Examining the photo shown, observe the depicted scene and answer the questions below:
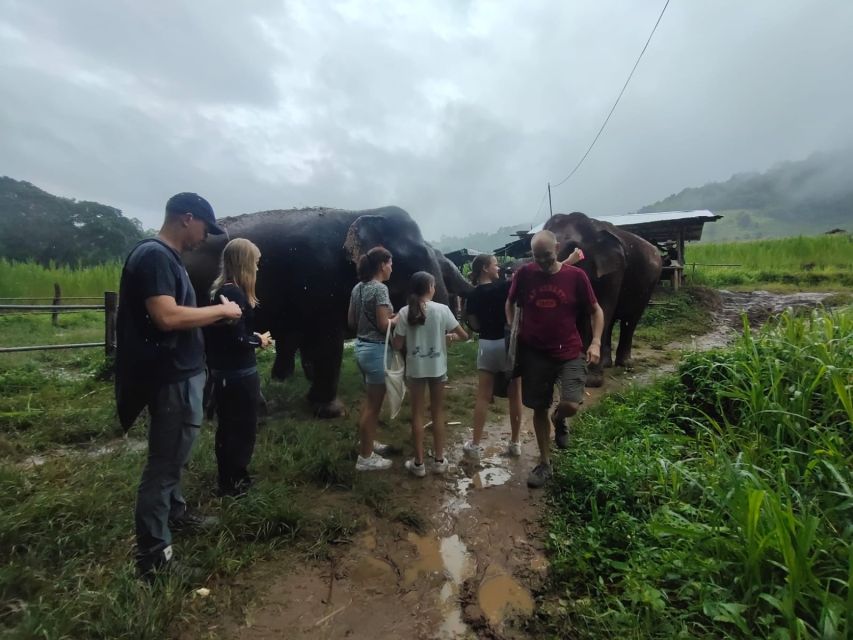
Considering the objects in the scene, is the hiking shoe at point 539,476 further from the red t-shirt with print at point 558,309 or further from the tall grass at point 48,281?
the tall grass at point 48,281

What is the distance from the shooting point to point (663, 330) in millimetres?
10805

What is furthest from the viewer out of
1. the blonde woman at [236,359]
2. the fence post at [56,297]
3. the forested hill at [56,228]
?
the forested hill at [56,228]

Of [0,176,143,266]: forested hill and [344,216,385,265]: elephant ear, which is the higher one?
[0,176,143,266]: forested hill

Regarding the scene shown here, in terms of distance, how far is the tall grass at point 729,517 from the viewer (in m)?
1.88

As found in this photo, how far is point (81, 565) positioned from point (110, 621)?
2.05ft

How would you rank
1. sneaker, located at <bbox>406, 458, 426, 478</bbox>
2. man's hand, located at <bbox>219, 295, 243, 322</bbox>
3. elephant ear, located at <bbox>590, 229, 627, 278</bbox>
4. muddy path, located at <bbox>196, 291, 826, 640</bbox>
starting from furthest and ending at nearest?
elephant ear, located at <bbox>590, 229, 627, 278</bbox> → sneaker, located at <bbox>406, 458, 426, 478</bbox> → man's hand, located at <bbox>219, 295, 243, 322</bbox> → muddy path, located at <bbox>196, 291, 826, 640</bbox>

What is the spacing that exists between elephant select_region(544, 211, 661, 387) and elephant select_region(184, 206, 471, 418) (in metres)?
2.65

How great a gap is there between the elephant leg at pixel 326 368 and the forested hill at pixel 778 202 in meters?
91.5

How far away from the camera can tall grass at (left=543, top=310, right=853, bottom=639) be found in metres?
1.88

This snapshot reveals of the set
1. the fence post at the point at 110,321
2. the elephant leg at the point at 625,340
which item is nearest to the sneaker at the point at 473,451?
the elephant leg at the point at 625,340

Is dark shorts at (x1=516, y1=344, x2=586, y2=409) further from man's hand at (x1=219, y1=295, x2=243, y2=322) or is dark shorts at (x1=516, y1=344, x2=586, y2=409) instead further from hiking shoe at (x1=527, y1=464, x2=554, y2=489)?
man's hand at (x1=219, y1=295, x2=243, y2=322)

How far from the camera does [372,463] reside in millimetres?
3814

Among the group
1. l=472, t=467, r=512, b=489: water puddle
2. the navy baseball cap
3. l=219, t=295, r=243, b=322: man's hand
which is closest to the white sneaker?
l=472, t=467, r=512, b=489: water puddle

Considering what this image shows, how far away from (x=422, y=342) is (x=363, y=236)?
2.04 m
